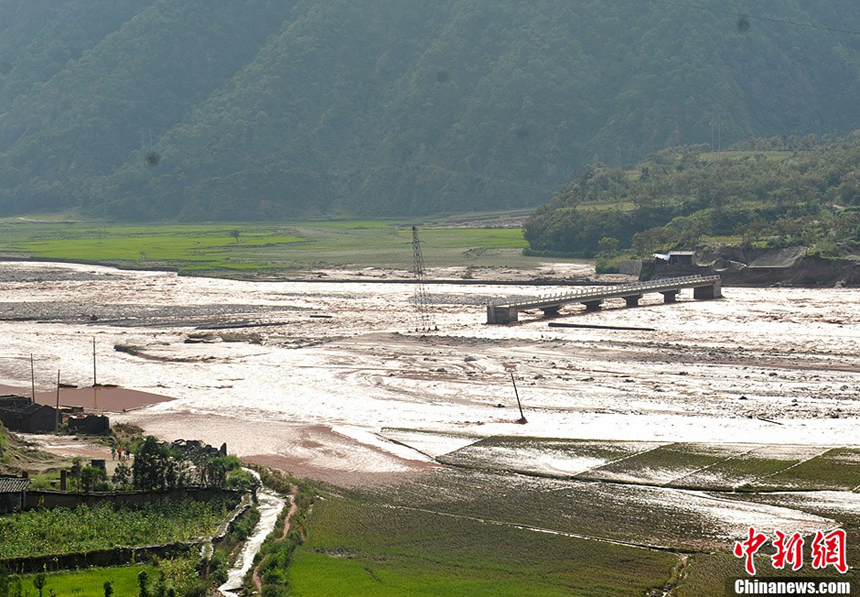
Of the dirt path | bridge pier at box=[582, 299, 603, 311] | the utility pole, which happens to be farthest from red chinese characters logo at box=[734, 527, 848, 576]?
bridge pier at box=[582, 299, 603, 311]

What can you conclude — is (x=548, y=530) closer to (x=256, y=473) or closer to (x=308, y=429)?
(x=256, y=473)

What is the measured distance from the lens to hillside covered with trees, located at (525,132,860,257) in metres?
109

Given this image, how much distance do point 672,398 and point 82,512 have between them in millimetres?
25813

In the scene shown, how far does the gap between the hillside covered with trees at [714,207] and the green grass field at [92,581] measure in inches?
3039

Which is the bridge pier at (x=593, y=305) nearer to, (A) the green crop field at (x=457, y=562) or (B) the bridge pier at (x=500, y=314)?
(B) the bridge pier at (x=500, y=314)

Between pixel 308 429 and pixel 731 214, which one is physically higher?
pixel 731 214

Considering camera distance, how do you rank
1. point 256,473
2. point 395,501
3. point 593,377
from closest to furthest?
point 395,501
point 256,473
point 593,377

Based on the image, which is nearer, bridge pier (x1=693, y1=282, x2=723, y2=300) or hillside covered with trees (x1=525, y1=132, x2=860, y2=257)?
bridge pier (x1=693, y1=282, x2=723, y2=300)

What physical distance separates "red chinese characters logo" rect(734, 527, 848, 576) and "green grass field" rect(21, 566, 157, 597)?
14.5 metres

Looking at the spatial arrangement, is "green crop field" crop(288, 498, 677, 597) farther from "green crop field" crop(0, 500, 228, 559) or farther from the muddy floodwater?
the muddy floodwater

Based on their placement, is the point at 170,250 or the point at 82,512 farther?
the point at 170,250

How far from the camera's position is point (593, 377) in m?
57.7

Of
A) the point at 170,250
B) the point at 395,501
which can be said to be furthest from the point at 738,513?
the point at 170,250

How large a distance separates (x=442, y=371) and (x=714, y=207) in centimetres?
6804
